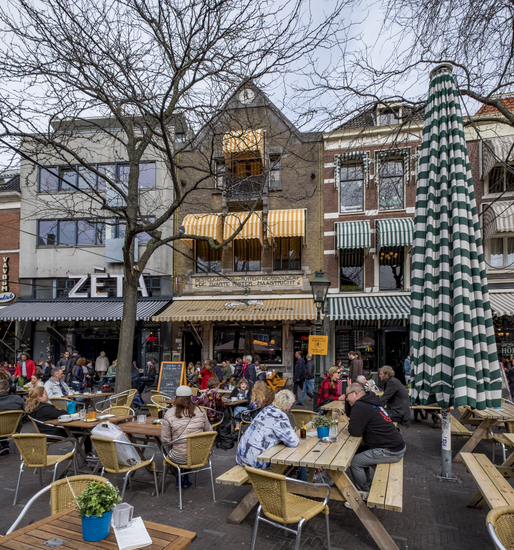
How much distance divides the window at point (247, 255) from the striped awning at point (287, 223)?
1.53 meters

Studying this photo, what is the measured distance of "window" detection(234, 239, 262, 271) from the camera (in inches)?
707

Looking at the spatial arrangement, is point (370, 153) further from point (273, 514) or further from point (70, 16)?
point (273, 514)

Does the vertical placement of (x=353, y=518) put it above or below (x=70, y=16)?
below

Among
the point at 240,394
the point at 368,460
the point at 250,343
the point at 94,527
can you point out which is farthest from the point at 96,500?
the point at 250,343

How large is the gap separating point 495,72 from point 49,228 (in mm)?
18191

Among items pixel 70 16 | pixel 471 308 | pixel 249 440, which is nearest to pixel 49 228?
pixel 70 16

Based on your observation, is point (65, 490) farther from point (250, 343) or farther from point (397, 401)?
point (250, 343)

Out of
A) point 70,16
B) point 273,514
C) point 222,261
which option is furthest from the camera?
point 222,261

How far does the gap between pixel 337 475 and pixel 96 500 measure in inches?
98.0

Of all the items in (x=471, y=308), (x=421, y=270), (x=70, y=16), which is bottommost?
(x=471, y=308)

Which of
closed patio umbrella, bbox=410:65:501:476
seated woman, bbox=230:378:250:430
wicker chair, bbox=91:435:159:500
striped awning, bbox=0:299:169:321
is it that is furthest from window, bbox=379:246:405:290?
wicker chair, bbox=91:435:159:500

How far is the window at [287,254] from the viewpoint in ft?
57.6

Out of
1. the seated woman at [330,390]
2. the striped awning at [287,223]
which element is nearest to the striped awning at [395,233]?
the striped awning at [287,223]

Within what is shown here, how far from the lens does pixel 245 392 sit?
9391 millimetres
